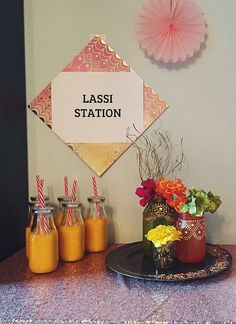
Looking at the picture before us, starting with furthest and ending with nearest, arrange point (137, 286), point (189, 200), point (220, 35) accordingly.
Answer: point (220, 35), point (189, 200), point (137, 286)

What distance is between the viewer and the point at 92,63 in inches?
53.5

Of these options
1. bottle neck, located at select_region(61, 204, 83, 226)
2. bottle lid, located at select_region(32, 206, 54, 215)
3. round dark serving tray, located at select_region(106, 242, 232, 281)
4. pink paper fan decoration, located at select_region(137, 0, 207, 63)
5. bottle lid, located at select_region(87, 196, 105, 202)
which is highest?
pink paper fan decoration, located at select_region(137, 0, 207, 63)

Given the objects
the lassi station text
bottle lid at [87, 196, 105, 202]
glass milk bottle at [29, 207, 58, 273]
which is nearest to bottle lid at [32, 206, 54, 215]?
glass milk bottle at [29, 207, 58, 273]

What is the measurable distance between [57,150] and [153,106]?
1.34ft

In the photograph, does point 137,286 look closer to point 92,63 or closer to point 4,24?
point 92,63

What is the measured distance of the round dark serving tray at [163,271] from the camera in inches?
40.6

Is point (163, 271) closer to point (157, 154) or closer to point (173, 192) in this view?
point (173, 192)

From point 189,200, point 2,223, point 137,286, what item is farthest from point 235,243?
point 2,223

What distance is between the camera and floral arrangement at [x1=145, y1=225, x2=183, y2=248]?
105 cm

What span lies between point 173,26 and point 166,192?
60 centimetres

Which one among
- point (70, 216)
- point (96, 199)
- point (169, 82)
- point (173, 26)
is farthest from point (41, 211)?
point (173, 26)

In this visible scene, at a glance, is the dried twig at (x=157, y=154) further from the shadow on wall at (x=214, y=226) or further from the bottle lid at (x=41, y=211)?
the bottle lid at (x=41, y=211)

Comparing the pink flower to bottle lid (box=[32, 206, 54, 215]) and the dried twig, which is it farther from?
bottle lid (box=[32, 206, 54, 215])

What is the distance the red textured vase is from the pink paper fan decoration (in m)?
0.59
